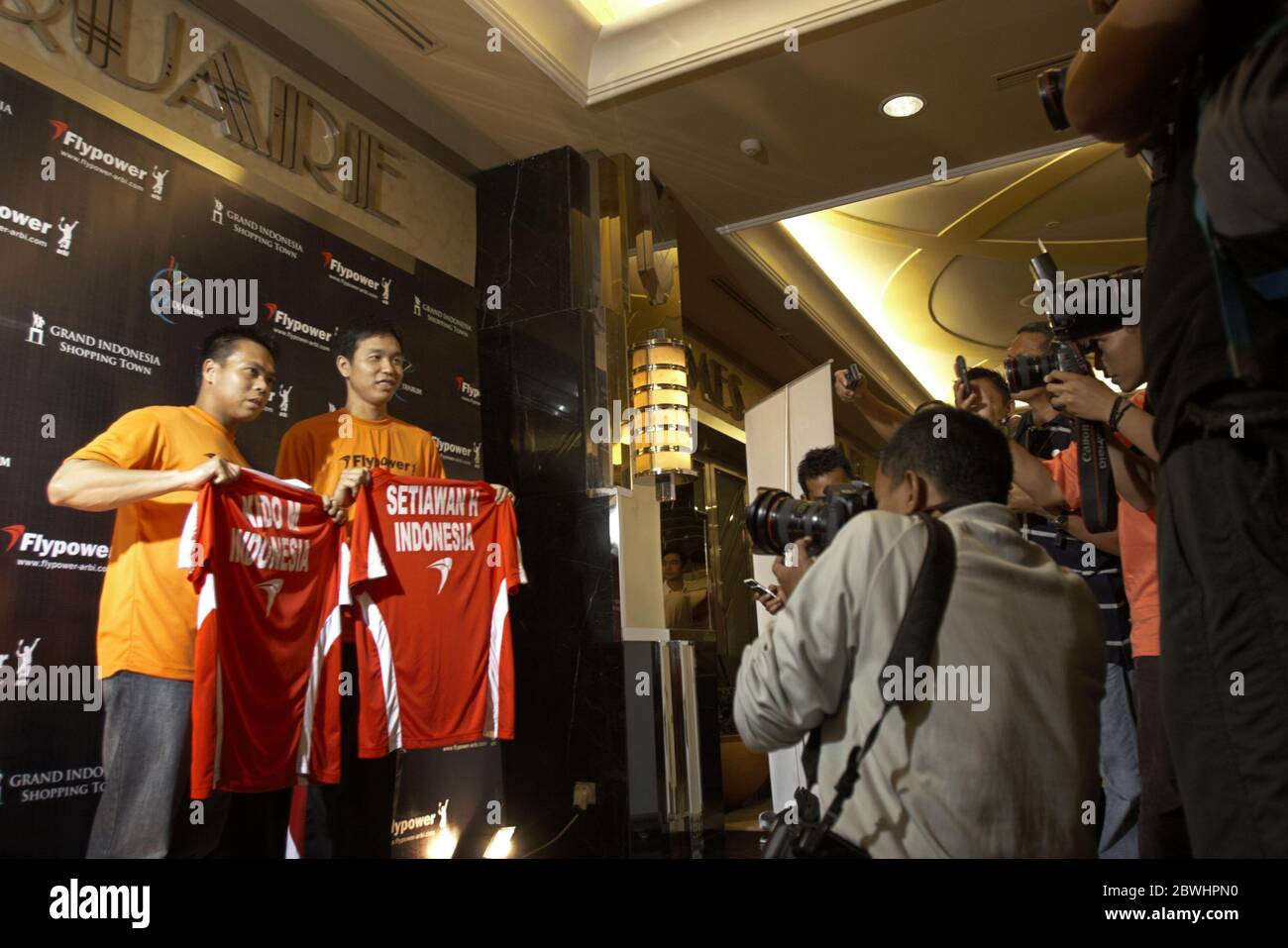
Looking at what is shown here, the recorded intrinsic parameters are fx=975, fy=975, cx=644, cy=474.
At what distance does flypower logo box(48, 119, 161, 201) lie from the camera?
2.96 meters

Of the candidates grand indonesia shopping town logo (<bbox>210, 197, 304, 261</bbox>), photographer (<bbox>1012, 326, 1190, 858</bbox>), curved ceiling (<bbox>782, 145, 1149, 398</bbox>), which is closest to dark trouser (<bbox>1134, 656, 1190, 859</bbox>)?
photographer (<bbox>1012, 326, 1190, 858</bbox>)

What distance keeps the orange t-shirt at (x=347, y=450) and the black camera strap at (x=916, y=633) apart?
2653 mm

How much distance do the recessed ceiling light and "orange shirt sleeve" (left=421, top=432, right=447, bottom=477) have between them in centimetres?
268

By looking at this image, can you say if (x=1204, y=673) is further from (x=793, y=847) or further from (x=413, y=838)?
(x=413, y=838)

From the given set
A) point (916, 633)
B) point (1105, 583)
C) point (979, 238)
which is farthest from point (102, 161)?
point (979, 238)

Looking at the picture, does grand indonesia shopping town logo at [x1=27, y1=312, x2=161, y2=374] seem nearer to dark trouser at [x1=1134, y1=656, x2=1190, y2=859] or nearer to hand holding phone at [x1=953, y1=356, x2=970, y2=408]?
hand holding phone at [x1=953, y1=356, x2=970, y2=408]

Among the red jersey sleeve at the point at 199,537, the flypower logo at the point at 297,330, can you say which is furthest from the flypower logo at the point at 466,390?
the red jersey sleeve at the point at 199,537

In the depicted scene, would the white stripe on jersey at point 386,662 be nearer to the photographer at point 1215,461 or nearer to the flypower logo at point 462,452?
the flypower logo at point 462,452

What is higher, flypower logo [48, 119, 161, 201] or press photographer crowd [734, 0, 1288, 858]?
flypower logo [48, 119, 161, 201]

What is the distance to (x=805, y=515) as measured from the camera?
178 centimetres

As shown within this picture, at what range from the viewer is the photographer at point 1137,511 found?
1573 mm

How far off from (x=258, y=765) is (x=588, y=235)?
302 centimetres

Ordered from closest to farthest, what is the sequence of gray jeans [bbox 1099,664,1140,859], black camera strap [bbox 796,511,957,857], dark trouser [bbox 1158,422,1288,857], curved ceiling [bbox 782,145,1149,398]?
dark trouser [bbox 1158,422,1288,857] < black camera strap [bbox 796,511,957,857] < gray jeans [bbox 1099,664,1140,859] < curved ceiling [bbox 782,145,1149,398]
